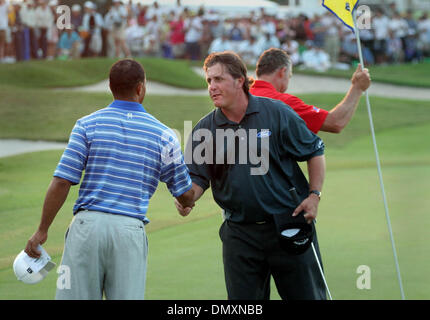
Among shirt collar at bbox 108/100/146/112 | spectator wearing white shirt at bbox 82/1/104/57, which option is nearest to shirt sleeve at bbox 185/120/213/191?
shirt collar at bbox 108/100/146/112

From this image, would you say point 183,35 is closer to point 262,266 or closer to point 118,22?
point 118,22

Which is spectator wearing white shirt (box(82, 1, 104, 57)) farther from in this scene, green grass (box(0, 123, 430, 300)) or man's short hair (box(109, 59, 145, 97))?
man's short hair (box(109, 59, 145, 97))

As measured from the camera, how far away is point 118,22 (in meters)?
21.0

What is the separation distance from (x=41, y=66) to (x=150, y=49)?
4.44m

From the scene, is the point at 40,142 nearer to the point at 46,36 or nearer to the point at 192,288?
the point at 46,36

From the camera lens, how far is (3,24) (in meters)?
19.8

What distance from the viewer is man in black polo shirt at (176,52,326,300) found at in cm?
410

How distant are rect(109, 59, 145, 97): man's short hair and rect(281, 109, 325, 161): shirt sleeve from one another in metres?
0.88

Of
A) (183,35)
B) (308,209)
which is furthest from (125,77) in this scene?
(183,35)

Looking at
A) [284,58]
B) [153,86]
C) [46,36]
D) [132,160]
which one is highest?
[284,58]

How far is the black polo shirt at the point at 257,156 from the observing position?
161 inches

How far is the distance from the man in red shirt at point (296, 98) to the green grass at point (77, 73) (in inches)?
636

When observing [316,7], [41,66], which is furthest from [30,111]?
[316,7]

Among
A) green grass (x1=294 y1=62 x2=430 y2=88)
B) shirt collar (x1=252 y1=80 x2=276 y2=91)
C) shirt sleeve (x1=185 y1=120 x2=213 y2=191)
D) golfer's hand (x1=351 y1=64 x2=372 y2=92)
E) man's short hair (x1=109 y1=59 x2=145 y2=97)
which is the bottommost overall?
green grass (x1=294 y1=62 x2=430 y2=88)
